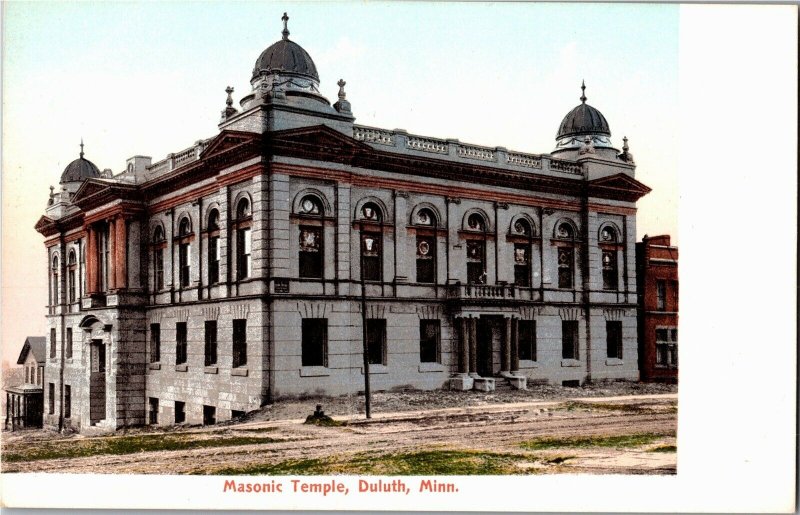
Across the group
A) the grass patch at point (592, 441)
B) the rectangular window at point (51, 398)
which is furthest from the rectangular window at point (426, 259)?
the rectangular window at point (51, 398)

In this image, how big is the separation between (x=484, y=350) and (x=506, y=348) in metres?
0.46

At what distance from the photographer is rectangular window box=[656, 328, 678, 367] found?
1538 cm

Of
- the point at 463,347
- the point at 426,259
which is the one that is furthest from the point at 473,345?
the point at 426,259

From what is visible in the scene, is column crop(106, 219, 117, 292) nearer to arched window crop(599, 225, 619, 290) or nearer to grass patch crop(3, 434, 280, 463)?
grass patch crop(3, 434, 280, 463)

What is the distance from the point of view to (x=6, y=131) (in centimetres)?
1511

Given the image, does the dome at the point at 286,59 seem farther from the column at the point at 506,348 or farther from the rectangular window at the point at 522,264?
the column at the point at 506,348

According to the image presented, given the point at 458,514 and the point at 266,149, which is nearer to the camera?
the point at 458,514

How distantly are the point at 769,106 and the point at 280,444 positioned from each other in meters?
10.4

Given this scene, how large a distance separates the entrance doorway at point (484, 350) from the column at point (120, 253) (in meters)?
7.48

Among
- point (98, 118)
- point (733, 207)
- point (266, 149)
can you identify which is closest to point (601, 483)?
point (733, 207)

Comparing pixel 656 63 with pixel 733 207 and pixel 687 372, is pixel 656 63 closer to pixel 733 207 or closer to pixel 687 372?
pixel 733 207

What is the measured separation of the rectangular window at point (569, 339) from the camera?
17.5 metres

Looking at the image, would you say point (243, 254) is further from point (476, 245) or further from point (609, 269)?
point (609, 269)

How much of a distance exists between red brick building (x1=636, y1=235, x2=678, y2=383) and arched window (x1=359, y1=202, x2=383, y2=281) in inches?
202
